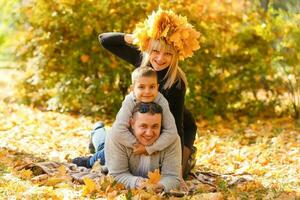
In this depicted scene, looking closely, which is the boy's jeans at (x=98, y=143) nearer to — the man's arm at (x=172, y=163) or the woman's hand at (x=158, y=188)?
the man's arm at (x=172, y=163)

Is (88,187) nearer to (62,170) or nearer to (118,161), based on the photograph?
(118,161)

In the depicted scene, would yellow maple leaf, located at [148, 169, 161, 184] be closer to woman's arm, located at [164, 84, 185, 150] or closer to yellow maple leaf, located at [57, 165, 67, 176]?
woman's arm, located at [164, 84, 185, 150]

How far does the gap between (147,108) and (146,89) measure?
144 mm

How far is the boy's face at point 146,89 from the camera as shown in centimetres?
484

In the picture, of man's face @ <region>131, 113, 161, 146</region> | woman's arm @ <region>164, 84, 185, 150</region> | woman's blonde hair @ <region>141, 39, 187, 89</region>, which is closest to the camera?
man's face @ <region>131, 113, 161, 146</region>

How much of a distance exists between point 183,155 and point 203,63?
3400 mm

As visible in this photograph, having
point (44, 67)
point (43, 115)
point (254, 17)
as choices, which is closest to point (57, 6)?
point (44, 67)

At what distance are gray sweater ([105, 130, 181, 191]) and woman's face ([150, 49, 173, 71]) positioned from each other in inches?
23.2

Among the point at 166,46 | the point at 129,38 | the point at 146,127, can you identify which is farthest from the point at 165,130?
the point at 129,38

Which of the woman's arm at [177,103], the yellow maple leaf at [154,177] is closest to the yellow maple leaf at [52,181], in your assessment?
the yellow maple leaf at [154,177]

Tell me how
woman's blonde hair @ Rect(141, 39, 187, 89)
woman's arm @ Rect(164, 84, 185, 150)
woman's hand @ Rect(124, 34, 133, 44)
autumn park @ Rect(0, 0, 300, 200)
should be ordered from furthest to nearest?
woman's hand @ Rect(124, 34, 133, 44) < woman's arm @ Rect(164, 84, 185, 150) < woman's blonde hair @ Rect(141, 39, 187, 89) < autumn park @ Rect(0, 0, 300, 200)

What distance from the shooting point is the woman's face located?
16.7 feet

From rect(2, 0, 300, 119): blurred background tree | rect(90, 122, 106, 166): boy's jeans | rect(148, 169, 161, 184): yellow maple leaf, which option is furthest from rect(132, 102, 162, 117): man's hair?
rect(2, 0, 300, 119): blurred background tree

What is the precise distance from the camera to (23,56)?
9.16 m
